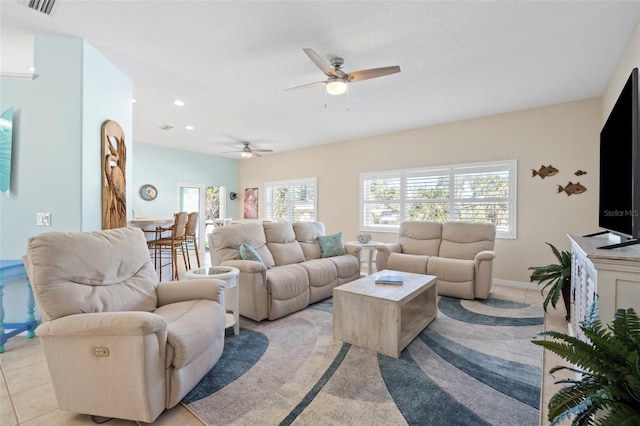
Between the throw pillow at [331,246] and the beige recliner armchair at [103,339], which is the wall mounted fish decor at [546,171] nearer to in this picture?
the throw pillow at [331,246]

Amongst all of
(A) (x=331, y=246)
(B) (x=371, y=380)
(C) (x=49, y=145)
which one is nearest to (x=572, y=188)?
(A) (x=331, y=246)

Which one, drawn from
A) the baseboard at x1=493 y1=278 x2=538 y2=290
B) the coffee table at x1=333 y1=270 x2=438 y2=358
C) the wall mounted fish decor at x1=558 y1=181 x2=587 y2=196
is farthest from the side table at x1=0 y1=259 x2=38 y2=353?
the wall mounted fish decor at x1=558 y1=181 x2=587 y2=196

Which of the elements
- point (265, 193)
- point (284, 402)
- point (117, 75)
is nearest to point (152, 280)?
point (284, 402)

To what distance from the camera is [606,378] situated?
1.17 meters

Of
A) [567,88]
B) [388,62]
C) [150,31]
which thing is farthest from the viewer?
[567,88]

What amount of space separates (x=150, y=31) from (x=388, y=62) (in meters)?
2.24

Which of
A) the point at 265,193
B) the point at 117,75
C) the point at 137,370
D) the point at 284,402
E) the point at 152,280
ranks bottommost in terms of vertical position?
the point at 284,402

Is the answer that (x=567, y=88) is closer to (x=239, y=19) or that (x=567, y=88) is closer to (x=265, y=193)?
(x=239, y=19)

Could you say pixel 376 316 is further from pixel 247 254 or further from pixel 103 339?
pixel 103 339

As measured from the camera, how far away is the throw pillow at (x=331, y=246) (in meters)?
4.41

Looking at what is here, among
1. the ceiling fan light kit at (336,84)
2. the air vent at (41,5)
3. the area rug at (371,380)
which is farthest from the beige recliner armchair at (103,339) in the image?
the ceiling fan light kit at (336,84)

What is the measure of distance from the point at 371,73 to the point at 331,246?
243 centimetres

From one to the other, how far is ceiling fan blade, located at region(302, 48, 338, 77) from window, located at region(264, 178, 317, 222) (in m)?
4.28

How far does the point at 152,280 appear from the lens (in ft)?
7.78
